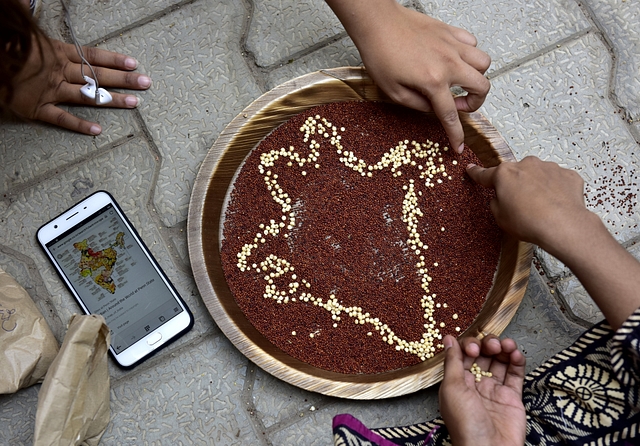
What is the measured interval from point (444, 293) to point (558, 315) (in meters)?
0.26

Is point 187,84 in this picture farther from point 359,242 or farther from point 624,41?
point 624,41

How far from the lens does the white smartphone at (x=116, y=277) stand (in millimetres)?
1051

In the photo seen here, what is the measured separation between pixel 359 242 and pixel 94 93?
1.96 ft

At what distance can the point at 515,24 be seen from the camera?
3.68ft

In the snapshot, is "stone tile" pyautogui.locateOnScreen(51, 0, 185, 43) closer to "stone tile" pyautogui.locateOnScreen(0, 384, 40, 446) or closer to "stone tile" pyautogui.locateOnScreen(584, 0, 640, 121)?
"stone tile" pyautogui.locateOnScreen(0, 384, 40, 446)

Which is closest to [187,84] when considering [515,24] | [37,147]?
[37,147]

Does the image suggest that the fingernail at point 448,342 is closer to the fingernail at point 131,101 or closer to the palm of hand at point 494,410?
the palm of hand at point 494,410

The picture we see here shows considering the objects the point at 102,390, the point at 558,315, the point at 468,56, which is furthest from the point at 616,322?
the point at 102,390

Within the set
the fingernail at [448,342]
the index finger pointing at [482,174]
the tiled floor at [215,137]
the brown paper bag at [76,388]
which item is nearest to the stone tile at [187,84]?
the tiled floor at [215,137]

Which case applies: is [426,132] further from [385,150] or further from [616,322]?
[616,322]

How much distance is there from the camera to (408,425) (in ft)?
3.33

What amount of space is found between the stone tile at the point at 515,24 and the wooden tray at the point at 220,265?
0.76 ft

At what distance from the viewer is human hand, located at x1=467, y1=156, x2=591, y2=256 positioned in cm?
86

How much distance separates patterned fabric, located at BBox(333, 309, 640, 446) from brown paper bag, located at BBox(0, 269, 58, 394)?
563mm
